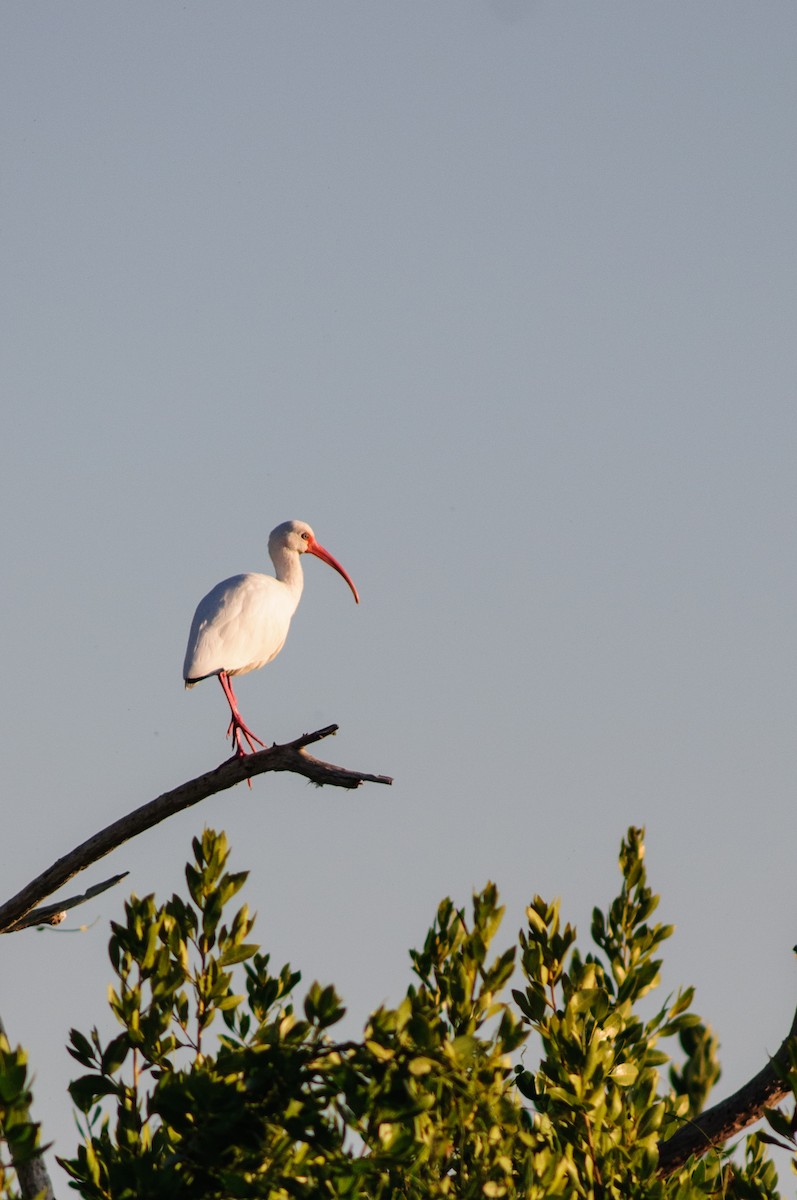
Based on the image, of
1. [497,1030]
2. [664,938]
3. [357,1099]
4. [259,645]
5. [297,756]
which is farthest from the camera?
[259,645]

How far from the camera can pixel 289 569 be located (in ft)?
49.9

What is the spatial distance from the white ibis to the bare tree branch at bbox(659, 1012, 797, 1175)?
509 cm

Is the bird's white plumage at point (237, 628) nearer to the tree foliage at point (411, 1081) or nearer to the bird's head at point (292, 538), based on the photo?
the bird's head at point (292, 538)

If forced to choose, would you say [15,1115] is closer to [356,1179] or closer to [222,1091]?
[222,1091]

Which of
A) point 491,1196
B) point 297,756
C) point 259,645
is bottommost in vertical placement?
point 491,1196

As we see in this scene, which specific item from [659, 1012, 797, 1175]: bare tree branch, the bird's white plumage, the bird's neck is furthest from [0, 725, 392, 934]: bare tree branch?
the bird's neck

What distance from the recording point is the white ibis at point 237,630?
13.2 metres

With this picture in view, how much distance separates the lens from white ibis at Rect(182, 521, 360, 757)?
43.4 feet

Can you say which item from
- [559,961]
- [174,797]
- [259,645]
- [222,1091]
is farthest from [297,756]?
[259,645]

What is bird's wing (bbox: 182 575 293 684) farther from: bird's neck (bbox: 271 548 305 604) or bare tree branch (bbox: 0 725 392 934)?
bare tree branch (bbox: 0 725 392 934)

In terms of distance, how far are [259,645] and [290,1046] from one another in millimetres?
8236

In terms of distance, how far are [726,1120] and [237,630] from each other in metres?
6.45

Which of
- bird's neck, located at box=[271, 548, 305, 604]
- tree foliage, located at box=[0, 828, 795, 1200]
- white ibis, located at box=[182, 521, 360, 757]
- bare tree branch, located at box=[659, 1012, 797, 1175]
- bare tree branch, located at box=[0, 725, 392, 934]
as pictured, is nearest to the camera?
tree foliage, located at box=[0, 828, 795, 1200]

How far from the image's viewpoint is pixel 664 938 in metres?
8.05
